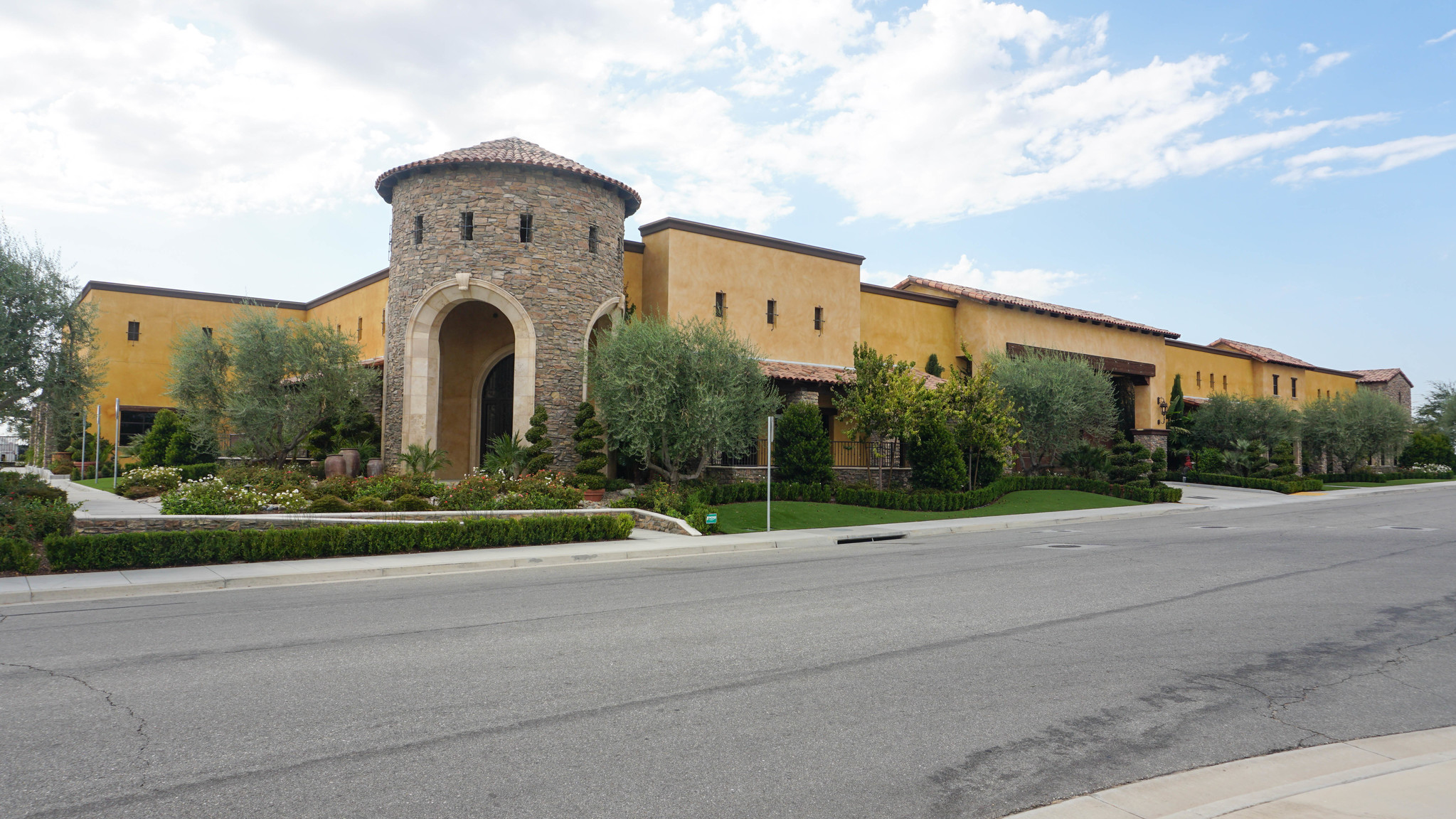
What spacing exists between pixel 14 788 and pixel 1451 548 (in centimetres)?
2158

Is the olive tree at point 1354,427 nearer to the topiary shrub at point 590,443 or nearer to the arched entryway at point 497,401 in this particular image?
the topiary shrub at point 590,443

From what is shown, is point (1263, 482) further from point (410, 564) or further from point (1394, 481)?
point (410, 564)

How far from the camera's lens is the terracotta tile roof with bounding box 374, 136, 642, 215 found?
81.4ft

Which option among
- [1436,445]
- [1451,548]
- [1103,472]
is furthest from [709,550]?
[1436,445]

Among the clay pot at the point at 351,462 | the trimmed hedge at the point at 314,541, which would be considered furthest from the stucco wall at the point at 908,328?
the trimmed hedge at the point at 314,541

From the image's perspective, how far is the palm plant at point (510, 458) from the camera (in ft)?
78.3

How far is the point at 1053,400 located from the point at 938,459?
280 inches

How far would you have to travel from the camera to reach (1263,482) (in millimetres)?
39062

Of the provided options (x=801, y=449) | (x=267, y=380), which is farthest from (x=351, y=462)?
(x=801, y=449)

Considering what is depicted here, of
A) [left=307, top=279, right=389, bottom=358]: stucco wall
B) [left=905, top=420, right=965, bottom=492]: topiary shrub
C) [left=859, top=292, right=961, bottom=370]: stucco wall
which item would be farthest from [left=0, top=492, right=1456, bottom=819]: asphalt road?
[left=307, top=279, right=389, bottom=358]: stucco wall

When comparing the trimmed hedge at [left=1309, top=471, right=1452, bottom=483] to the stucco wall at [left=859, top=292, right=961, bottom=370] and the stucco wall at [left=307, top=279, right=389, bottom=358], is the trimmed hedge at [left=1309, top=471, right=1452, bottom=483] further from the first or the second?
the stucco wall at [left=307, top=279, right=389, bottom=358]

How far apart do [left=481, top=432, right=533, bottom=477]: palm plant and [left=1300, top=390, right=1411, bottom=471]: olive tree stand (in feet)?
150

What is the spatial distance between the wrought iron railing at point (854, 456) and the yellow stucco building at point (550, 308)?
2.10 meters

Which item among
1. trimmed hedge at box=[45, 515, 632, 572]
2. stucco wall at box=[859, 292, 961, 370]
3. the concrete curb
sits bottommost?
the concrete curb
